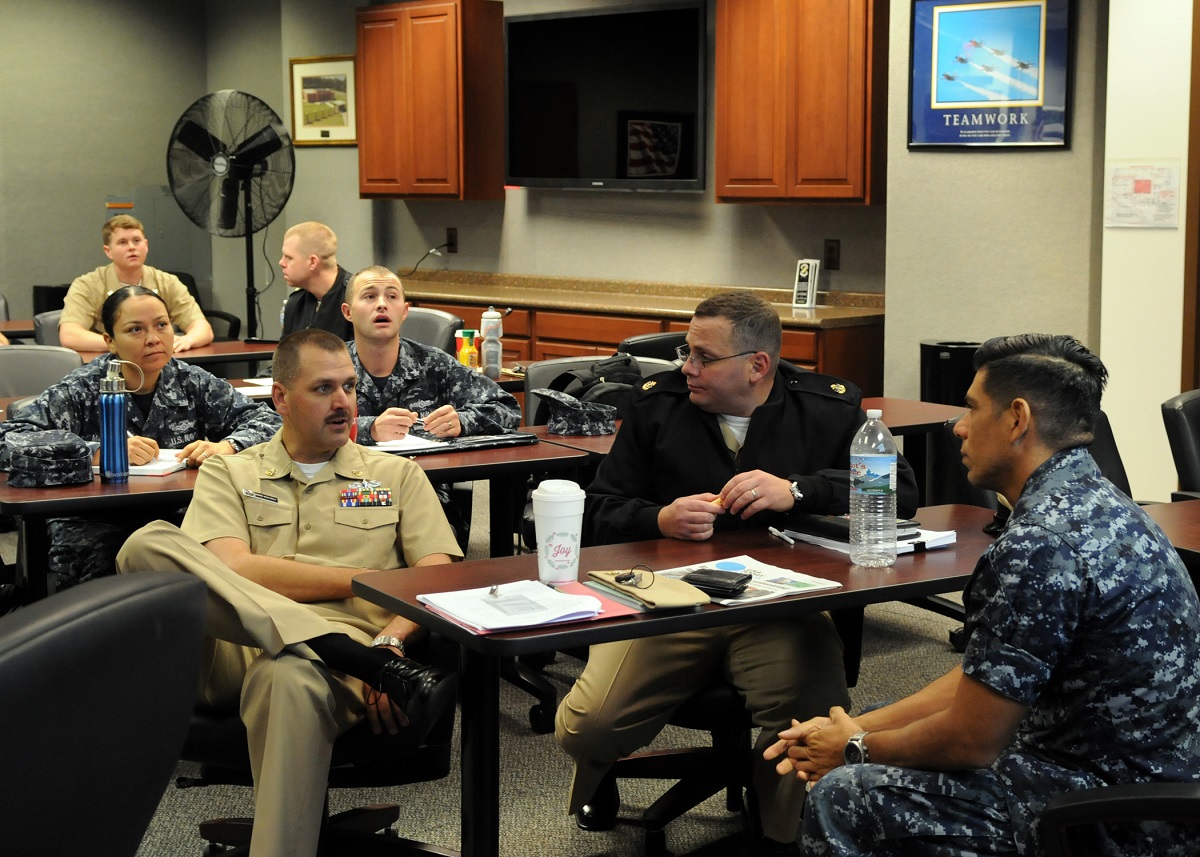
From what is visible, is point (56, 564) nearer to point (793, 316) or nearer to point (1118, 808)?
point (1118, 808)

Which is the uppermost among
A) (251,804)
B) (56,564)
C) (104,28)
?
(104,28)

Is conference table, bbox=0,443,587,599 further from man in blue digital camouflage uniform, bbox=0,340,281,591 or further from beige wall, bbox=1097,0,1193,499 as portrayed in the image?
beige wall, bbox=1097,0,1193,499

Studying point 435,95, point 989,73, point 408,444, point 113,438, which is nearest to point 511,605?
point 113,438

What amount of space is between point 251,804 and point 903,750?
174 cm

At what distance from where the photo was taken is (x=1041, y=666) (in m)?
1.79

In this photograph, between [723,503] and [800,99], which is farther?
[800,99]

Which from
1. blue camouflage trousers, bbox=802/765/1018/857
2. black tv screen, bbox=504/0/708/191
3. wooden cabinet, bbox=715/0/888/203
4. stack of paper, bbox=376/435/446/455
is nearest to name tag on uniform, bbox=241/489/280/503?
stack of paper, bbox=376/435/446/455

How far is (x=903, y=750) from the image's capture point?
1.95m

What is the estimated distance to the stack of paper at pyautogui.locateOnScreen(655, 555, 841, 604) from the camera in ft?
7.42

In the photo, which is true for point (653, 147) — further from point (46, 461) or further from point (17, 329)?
point (46, 461)

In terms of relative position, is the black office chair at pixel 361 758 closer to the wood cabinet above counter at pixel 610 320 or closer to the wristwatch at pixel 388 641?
the wristwatch at pixel 388 641

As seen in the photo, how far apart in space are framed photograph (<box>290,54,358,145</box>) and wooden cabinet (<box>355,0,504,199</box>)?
0.33 metres

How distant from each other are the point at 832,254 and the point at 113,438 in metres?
4.29

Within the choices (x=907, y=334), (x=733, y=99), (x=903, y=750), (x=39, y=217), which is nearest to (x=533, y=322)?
(x=733, y=99)
